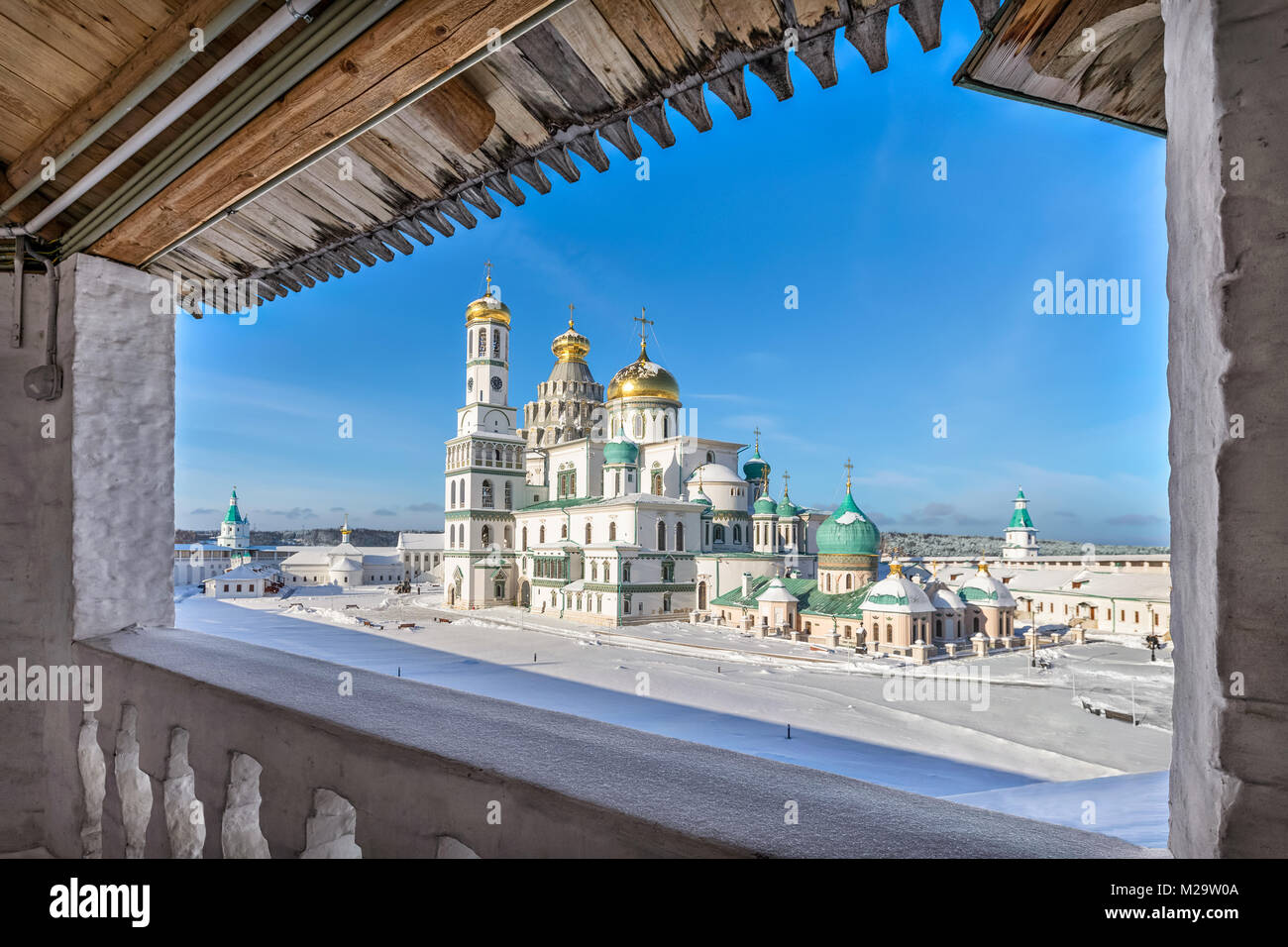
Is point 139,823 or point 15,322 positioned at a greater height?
point 15,322

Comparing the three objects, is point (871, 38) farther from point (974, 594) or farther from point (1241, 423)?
point (974, 594)

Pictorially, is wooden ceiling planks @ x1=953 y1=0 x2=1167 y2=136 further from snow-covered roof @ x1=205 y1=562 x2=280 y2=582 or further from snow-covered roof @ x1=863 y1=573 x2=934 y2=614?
snow-covered roof @ x1=205 y1=562 x2=280 y2=582

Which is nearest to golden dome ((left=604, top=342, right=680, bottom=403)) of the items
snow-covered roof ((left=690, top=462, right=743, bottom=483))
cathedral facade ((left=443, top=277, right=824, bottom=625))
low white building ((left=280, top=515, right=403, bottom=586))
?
cathedral facade ((left=443, top=277, right=824, bottom=625))

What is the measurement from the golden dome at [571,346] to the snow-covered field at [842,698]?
22.7 meters

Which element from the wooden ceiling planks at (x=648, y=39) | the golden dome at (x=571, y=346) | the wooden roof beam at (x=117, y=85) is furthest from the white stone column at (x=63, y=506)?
the golden dome at (x=571, y=346)

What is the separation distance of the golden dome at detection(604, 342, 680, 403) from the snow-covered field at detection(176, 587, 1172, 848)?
1444 cm

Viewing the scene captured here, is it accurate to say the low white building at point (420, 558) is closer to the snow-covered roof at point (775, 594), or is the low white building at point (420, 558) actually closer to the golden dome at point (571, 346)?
the golden dome at point (571, 346)

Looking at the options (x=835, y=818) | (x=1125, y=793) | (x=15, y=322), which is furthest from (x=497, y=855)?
(x=15, y=322)

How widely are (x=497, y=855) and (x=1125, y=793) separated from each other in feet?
5.04

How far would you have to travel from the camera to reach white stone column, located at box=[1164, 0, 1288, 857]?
0.85 m

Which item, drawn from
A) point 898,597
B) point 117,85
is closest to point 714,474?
point 898,597

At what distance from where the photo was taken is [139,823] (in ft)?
8.17

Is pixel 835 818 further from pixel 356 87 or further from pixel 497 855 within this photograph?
pixel 356 87
